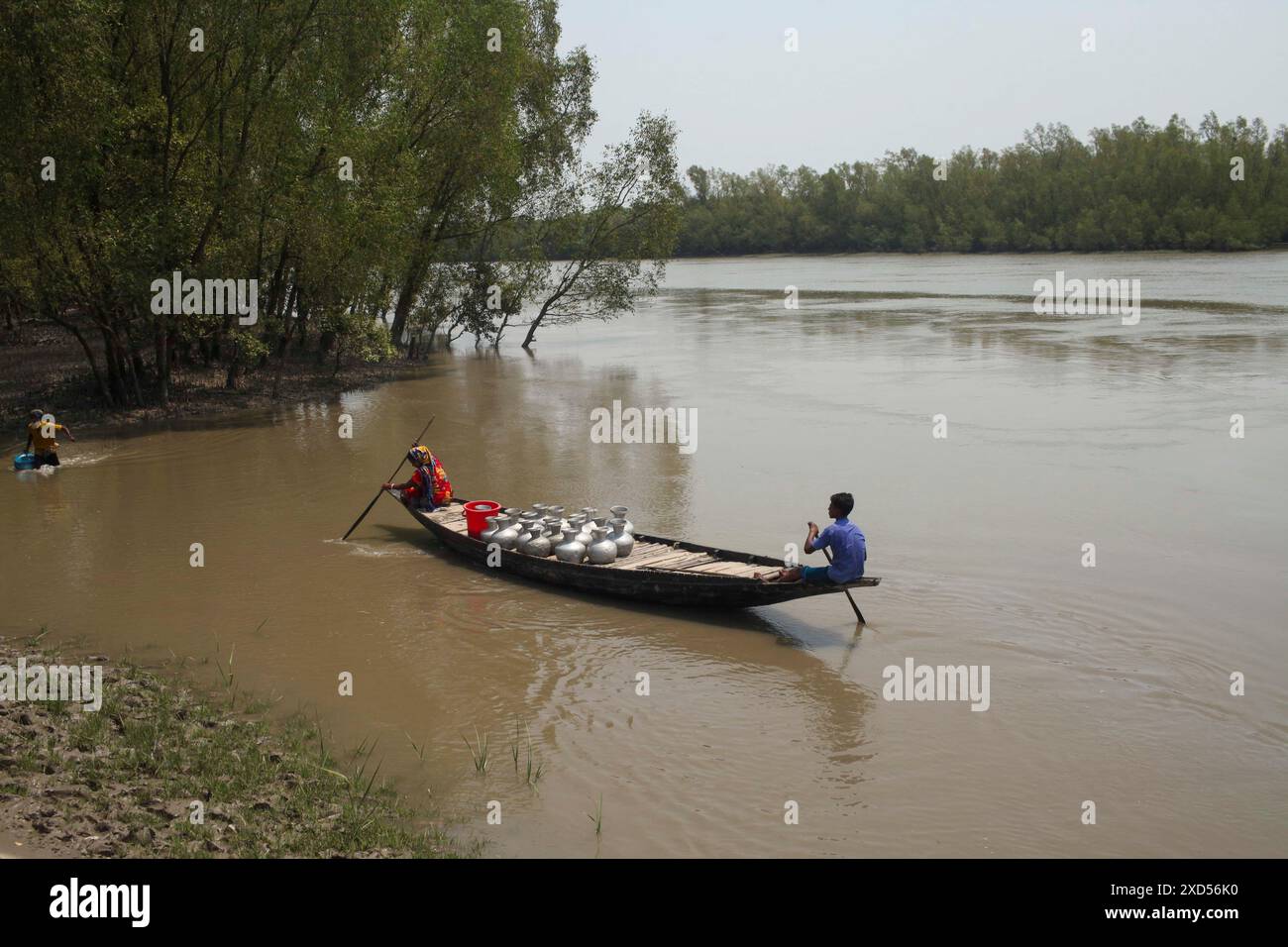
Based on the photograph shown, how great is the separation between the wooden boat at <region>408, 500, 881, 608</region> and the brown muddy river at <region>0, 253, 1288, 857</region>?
231mm

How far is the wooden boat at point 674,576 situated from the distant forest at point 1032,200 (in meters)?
46.4

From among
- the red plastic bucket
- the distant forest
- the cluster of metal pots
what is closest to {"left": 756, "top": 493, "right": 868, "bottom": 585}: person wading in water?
the cluster of metal pots

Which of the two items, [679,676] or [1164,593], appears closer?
[679,676]

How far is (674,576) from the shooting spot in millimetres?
10789

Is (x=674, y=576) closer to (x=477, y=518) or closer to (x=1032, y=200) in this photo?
(x=477, y=518)

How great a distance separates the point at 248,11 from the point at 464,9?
30.1 ft

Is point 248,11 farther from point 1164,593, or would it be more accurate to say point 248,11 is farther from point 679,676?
point 1164,593

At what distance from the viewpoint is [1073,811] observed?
7371 mm

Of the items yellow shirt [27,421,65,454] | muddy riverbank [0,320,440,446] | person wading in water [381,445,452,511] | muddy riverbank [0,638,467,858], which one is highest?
muddy riverbank [0,320,440,446]

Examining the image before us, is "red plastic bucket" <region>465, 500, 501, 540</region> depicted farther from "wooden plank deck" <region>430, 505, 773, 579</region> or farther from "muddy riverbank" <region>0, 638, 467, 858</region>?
"muddy riverbank" <region>0, 638, 467, 858</region>

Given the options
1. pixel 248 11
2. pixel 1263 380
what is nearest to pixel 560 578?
pixel 248 11

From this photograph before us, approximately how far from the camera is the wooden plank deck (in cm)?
1082

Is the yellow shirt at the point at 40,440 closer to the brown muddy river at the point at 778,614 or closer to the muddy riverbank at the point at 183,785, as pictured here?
the brown muddy river at the point at 778,614
